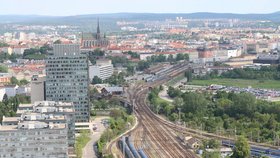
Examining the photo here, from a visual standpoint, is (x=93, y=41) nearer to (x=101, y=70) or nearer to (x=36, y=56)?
(x=36, y=56)

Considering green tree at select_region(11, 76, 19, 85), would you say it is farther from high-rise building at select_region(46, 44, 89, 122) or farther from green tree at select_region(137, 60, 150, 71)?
high-rise building at select_region(46, 44, 89, 122)

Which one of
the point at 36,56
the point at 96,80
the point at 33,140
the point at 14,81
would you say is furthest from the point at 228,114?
the point at 36,56

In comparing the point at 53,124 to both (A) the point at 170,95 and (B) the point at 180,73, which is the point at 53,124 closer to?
(A) the point at 170,95

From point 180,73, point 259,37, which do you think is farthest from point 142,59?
point 259,37

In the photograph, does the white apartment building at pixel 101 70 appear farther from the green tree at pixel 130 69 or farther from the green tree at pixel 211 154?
the green tree at pixel 211 154

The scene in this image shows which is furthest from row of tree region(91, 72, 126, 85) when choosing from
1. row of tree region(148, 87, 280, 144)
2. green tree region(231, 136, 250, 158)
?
green tree region(231, 136, 250, 158)

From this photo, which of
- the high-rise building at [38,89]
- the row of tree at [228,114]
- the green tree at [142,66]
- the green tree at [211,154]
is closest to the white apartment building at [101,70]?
the green tree at [142,66]
